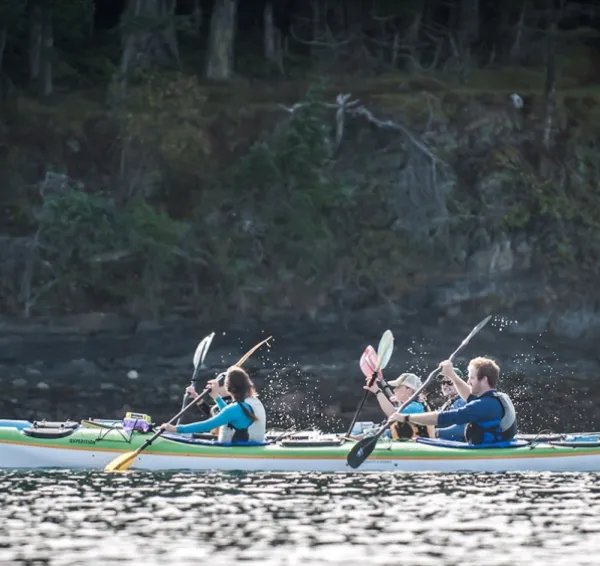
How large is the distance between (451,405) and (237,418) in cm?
257

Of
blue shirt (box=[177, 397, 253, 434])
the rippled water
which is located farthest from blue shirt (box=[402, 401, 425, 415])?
blue shirt (box=[177, 397, 253, 434])

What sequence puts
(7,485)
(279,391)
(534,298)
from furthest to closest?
(534,298)
(279,391)
(7,485)

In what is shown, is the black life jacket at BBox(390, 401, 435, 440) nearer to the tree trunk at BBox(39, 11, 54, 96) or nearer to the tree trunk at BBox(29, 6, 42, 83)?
the tree trunk at BBox(39, 11, 54, 96)

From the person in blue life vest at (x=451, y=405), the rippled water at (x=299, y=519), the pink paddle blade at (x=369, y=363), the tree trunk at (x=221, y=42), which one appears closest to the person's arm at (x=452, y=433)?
the person in blue life vest at (x=451, y=405)

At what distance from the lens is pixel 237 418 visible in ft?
69.2

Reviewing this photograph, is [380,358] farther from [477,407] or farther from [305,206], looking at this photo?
[305,206]

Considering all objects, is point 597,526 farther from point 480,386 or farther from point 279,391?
point 279,391

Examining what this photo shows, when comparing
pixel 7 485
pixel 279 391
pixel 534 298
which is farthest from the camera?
pixel 534 298

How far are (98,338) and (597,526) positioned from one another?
24.4 meters

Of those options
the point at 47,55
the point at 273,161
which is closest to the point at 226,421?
the point at 273,161

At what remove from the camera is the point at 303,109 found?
4216 centimetres

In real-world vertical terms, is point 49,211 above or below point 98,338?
above

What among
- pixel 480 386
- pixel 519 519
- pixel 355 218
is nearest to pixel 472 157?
pixel 355 218

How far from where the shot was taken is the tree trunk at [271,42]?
4747cm
